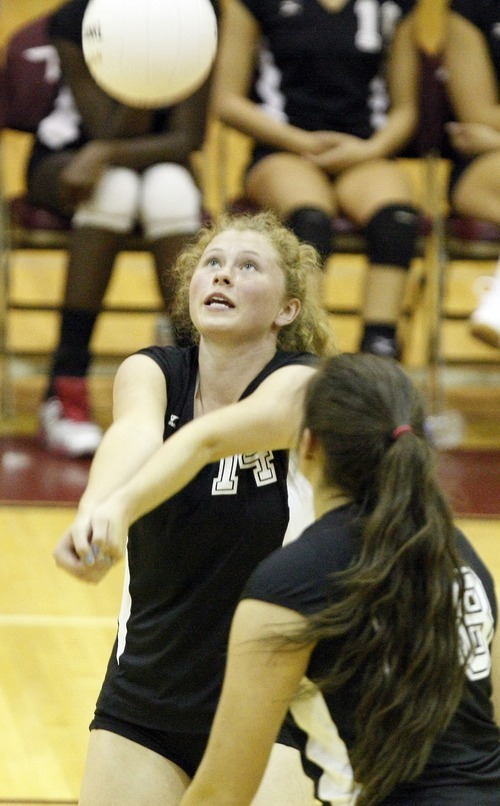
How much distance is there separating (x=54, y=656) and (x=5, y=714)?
30 cm

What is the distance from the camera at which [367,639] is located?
60.6 inches

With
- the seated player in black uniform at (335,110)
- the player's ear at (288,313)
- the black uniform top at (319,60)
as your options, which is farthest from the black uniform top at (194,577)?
the black uniform top at (319,60)

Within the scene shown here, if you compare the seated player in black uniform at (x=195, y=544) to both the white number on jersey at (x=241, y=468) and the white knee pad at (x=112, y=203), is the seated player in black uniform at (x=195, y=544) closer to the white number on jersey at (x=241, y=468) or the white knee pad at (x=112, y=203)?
the white number on jersey at (x=241, y=468)

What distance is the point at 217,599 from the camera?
2143 millimetres

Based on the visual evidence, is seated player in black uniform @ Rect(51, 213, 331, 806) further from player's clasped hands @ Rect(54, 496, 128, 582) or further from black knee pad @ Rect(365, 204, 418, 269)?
black knee pad @ Rect(365, 204, 418, 269)

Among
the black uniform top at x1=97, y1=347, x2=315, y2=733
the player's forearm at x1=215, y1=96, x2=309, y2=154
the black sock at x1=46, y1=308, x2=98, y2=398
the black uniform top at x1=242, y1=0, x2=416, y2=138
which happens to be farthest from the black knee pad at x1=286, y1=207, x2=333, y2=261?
the black uniform top at x1=97, y1=347, x2=315, y2=733

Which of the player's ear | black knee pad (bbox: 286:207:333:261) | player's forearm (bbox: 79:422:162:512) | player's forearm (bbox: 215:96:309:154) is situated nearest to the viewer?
player's forearm (bbox: 79:422:162:512)

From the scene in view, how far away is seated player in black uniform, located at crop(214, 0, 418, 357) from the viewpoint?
473 centimetres

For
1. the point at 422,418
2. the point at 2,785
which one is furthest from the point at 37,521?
the point at 422,418

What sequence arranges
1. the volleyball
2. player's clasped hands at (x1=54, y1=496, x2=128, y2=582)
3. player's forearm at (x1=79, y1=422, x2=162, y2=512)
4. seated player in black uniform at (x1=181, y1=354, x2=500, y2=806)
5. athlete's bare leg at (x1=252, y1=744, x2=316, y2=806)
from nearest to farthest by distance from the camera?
seated player in black uniform at (x1=181, y1=354, x2=500, y2=806) → player's clasped hands at (x1=54, y1=496, x2=128, y2=582) → player's forearm at (x1=79, y1=422, x2=162, y2=512) → athlete's bare leg at (x1=252, y1=744, x2=316, y2=806) → the volleyball

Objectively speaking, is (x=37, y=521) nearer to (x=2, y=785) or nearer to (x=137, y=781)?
(x=2, y=785)

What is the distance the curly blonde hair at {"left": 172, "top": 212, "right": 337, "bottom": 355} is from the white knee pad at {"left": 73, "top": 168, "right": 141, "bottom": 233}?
7.65 feet

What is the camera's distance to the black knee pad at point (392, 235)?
4.71m

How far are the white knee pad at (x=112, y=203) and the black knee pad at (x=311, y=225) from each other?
59 cm
